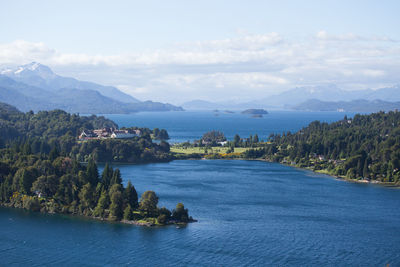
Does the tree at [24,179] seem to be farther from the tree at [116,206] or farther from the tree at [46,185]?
the tree at [116,206]

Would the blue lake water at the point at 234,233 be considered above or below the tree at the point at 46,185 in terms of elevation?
below

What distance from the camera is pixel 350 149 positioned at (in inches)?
2689

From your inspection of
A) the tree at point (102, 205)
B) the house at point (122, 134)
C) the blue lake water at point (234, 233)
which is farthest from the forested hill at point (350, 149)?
the tree at point (102, 205)

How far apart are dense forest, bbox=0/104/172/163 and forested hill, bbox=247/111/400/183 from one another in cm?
1597

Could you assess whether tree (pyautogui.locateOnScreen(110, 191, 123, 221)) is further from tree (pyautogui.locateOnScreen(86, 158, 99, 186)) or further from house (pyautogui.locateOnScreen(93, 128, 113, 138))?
house (pyautogui.locateOnScreen(93, 128, 113, 138))

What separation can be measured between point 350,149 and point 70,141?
39144mm

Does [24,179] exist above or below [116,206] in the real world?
above

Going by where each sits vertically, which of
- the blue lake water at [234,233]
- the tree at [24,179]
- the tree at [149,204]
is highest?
the tree at [24,179]

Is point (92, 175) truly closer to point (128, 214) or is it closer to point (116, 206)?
point (116, 206)

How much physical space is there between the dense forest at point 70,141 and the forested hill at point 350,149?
15973mm

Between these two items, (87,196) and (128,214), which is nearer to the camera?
(128,214)

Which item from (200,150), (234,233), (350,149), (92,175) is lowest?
(234,233)

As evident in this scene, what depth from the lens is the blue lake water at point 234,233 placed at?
28406 mm

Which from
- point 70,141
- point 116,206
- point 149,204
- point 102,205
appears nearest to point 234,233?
point 149,204
